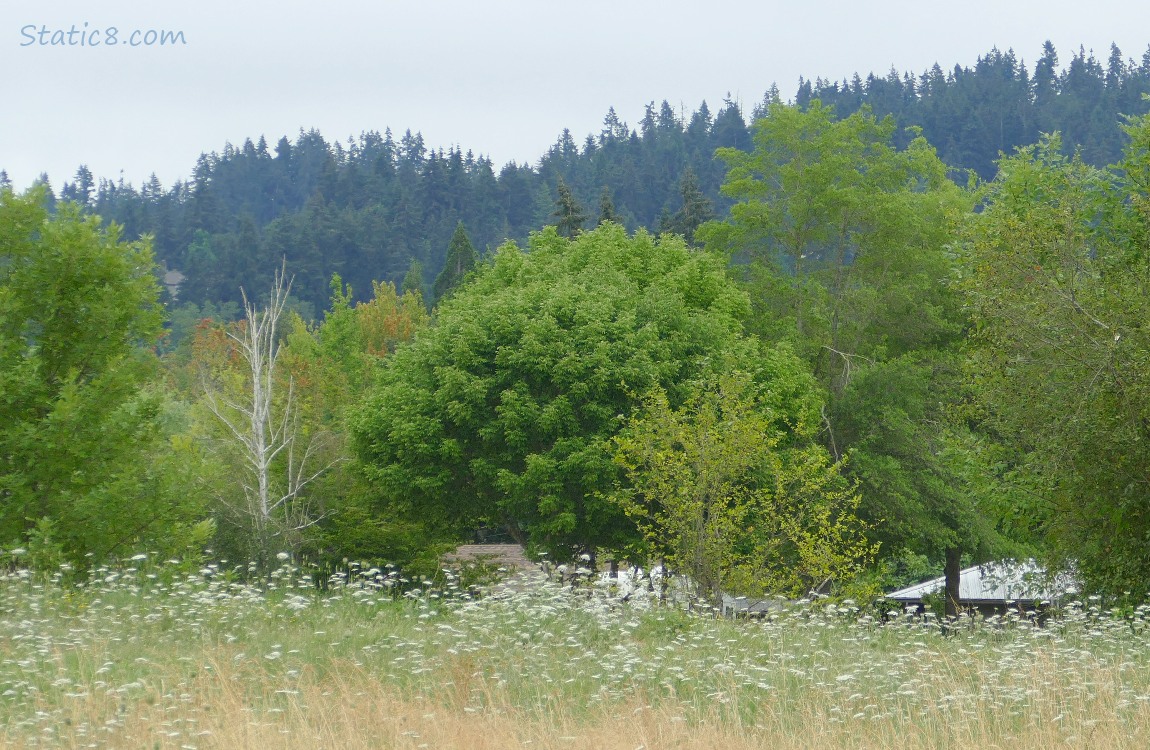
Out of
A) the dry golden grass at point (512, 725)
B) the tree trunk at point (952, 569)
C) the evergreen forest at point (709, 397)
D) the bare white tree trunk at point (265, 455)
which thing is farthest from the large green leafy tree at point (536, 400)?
the dry golden grass at point (512, 725)

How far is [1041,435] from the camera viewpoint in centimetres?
1723

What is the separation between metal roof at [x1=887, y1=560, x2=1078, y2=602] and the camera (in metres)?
22.5

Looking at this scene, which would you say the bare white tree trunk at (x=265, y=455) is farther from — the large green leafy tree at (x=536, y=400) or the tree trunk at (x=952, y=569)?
the tree trunk at (x=952, y=569)

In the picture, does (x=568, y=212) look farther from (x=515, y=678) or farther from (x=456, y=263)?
(x=515, y=678)

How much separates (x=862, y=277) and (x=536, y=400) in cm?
1555

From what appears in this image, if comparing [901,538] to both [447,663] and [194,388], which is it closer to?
[447,663]

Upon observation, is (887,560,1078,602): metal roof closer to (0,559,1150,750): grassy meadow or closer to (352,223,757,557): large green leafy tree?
(352,223,757,557): large green leafy tree

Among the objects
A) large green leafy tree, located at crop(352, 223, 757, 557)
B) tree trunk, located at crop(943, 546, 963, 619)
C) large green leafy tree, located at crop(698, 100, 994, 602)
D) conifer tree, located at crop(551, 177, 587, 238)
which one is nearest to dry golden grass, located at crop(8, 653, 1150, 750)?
large green leafy tree, located at crop(352, 223, 757, 557)

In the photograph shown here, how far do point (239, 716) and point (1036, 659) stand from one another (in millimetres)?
6706

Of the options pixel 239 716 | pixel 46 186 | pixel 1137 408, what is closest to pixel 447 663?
pixel 239 716

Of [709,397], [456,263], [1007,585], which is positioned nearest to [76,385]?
[709,397]

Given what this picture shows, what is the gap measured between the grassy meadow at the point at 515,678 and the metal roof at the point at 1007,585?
9.28 meters

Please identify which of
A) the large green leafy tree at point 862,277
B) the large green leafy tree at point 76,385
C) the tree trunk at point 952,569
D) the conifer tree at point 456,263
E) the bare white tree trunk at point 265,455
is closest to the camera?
the large green leafy tree at point 76,385

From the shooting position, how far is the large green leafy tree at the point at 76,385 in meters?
17.5
